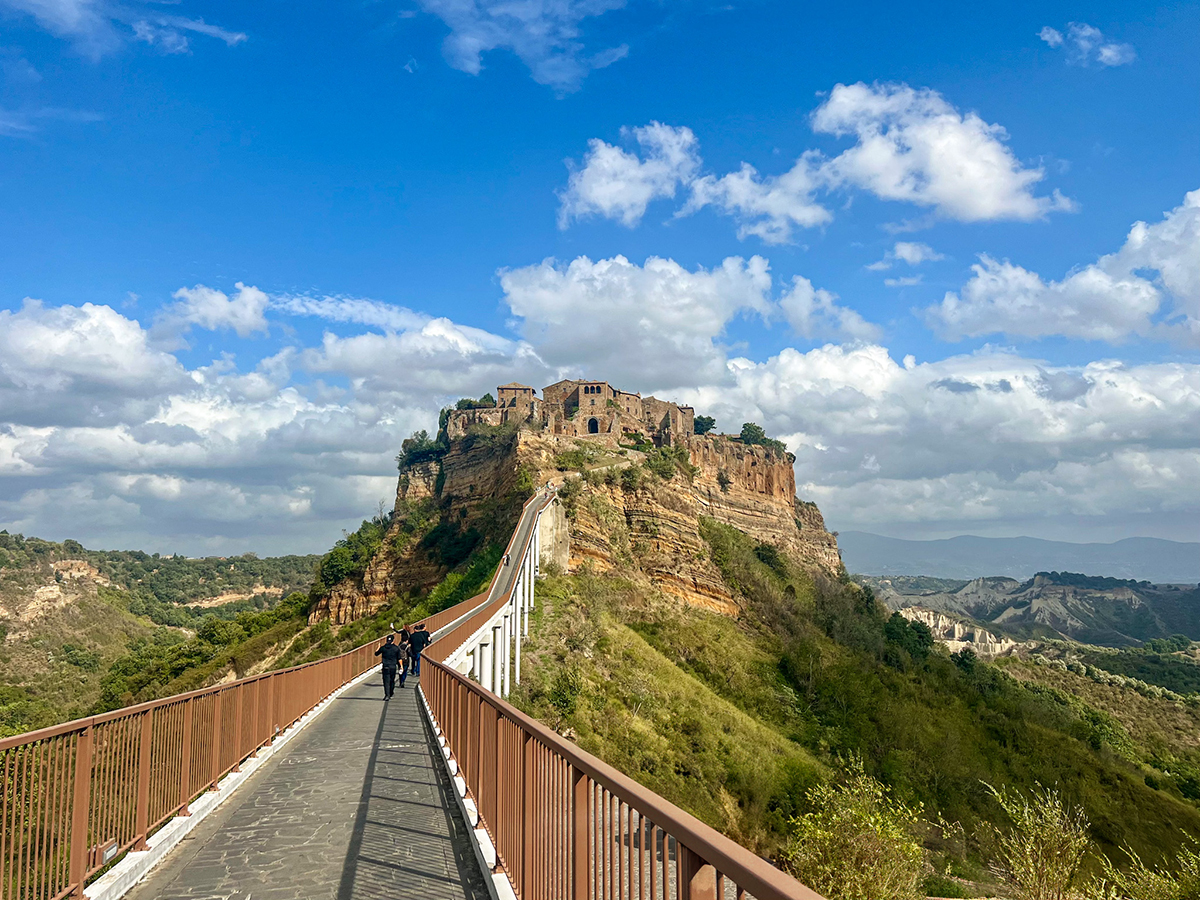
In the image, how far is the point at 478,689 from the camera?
7.75m

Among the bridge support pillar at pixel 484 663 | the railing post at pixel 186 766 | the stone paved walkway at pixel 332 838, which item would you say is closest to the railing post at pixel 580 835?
the stone paved walkway at pixel 332 838

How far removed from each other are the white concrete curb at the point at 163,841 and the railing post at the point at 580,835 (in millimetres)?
4092

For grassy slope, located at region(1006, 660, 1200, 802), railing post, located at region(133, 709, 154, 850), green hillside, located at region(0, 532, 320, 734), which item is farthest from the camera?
green hillside, located at region(0, 532, 320, 734)

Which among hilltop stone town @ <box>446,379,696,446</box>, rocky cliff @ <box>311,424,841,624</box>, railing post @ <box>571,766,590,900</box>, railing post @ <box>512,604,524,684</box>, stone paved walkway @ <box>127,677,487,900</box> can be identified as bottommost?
railing post @ <box>512,604,524,684</box>

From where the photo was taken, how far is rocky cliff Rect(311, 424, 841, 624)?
5409 centimetres

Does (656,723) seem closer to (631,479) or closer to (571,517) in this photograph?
(571,517)

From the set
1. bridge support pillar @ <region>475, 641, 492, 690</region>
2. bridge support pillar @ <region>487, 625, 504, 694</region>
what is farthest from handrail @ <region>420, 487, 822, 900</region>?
bridge support pillar @ <region>487, 625, 504, 694</region>

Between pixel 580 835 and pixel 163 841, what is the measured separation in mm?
5369

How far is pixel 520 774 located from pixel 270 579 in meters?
166

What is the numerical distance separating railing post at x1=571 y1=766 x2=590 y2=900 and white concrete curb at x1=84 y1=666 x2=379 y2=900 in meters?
4.09

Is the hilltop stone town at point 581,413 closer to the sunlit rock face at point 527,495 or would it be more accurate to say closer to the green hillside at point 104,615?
the sunlit rock face at point 527,495

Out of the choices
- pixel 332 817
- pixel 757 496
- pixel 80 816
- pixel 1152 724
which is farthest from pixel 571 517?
pixel 1152 724

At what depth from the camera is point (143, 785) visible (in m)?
6.89

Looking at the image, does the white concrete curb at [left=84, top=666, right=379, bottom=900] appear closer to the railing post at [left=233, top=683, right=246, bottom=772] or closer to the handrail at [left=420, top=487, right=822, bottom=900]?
the railing post at [left=233, top=683, right=246, bottom=772]
